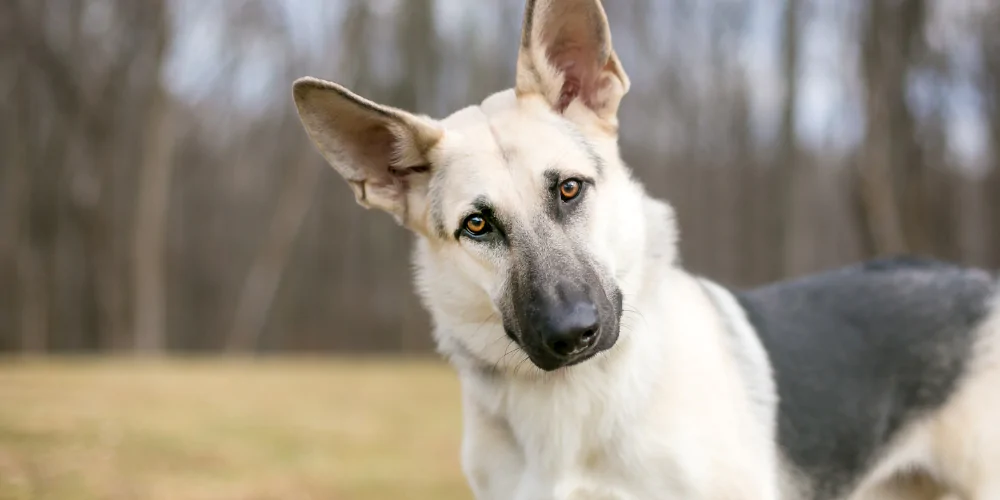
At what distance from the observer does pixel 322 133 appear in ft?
10.1

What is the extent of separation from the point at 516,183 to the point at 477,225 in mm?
203

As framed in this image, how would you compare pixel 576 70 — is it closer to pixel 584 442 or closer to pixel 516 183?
pixel 516 183

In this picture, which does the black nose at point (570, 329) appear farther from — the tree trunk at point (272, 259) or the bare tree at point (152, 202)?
the tree trunk at point (272, 259)

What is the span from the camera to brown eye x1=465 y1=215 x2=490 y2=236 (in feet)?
9.52

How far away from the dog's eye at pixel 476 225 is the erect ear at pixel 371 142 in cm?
31

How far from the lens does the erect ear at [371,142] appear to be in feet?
9.61

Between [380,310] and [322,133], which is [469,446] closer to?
[322,133]

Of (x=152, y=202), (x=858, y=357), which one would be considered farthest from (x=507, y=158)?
(x=152, y=202)

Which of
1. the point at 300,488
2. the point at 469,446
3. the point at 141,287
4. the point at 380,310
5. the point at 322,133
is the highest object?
the point at 322,133

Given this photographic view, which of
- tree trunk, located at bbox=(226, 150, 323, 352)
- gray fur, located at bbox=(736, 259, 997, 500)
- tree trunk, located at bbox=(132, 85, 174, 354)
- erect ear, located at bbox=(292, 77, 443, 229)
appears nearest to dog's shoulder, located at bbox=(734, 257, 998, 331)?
gray fur, located at bbox=(736, 259, 997, 500)

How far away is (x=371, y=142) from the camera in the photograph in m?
3.19

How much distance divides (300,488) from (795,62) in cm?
1216

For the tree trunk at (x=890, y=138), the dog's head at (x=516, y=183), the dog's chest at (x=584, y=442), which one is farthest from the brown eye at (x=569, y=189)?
the tree trunk at (x=890, y=138)

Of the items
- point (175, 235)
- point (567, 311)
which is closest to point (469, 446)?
point (567, 311)
